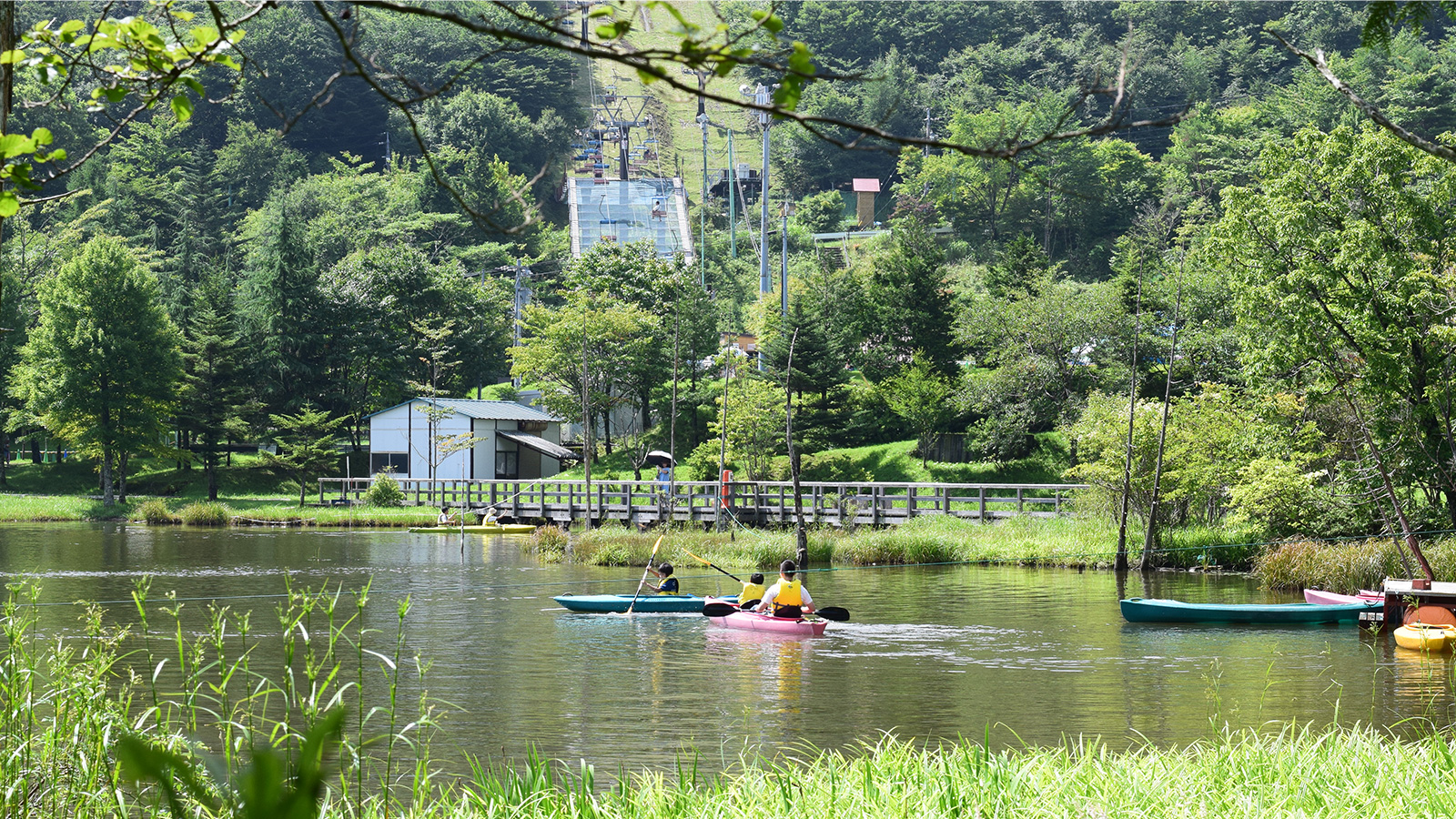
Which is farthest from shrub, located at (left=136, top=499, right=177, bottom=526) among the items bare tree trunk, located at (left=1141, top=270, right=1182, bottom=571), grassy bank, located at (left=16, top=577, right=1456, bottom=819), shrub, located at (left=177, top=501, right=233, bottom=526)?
grassy bank, located at (left=16, top=577, right=1456, bottom=819)

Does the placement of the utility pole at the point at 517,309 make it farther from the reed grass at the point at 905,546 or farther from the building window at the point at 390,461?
the reed grass at the point at 905,546

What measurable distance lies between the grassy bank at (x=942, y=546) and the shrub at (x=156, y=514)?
63.7 feet

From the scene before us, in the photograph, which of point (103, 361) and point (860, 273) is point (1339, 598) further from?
point (103, 361)

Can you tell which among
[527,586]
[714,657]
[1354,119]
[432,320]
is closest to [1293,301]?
[714,657]

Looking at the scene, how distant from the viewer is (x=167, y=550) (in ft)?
105

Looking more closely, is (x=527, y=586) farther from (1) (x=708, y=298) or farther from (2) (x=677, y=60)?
(1) (x=708, y=298)

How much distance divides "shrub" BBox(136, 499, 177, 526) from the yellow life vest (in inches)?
1295

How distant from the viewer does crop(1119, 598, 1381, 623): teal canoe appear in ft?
63.4

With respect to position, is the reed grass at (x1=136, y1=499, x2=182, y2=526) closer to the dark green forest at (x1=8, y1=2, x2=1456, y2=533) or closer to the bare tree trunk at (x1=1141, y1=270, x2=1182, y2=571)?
the dark green forest at (x1=8, y1=2, x2=1456, y2=533)

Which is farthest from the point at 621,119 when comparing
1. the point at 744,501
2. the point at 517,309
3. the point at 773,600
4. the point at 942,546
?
the point at 773,600

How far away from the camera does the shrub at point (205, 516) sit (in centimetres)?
4319

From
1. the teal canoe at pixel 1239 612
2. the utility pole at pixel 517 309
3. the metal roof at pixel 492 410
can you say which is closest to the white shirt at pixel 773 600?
the teal canoe at pixel 1239 612

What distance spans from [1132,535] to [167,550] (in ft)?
80.7

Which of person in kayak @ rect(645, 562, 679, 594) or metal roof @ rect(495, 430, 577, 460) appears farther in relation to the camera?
metal roof @ rect(495, 430, 577, 460)
